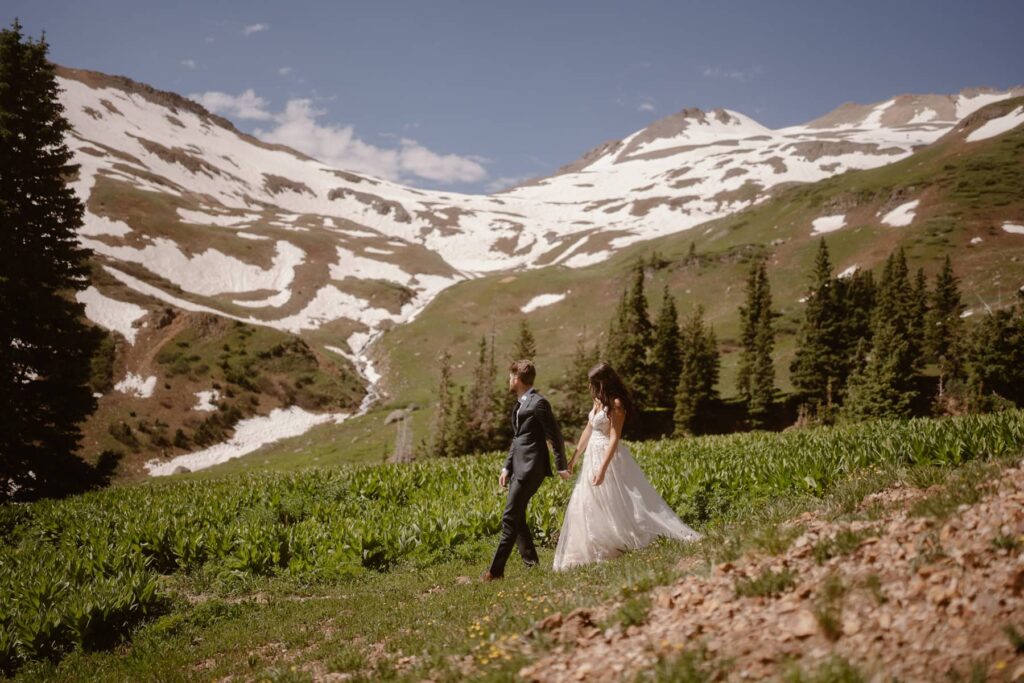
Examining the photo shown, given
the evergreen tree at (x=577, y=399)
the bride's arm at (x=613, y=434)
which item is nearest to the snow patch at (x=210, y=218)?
the evergreen tree at (x=577, y=399)

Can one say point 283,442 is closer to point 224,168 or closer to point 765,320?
point 765,320

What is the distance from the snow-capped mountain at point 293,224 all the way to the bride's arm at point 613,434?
61685 mm

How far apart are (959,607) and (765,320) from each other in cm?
4601

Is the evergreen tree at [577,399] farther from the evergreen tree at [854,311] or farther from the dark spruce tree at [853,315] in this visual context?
the evergreen tree at [854,311]

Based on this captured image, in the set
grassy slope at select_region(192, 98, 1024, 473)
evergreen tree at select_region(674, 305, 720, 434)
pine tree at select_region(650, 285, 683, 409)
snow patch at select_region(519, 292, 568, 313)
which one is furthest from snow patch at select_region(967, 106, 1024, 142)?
evergreen tree at select_region(674, 305, 720, 434)

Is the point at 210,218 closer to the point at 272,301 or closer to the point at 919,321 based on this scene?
the point at 272,301

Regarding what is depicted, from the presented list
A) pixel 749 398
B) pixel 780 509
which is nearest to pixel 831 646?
pixel 780 509

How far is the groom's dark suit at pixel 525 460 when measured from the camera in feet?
25.7

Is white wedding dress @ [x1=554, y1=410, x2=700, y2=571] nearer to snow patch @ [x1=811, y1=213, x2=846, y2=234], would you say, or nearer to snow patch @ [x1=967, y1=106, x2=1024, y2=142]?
snow patch @ [x1=811, y1=213, x2=846, y2=234]

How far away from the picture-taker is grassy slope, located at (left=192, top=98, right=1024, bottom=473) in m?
49.1

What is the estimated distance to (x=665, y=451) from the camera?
15.6 m

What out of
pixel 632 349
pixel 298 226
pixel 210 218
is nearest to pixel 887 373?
pixel 632 349

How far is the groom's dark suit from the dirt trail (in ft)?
9.40

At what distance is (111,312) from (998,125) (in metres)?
135
